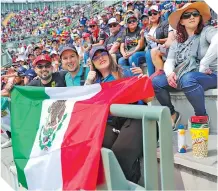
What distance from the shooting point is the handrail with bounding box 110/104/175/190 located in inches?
66.3

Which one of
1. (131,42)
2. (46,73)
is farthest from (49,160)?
(131,42)

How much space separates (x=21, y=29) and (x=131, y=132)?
29318mm

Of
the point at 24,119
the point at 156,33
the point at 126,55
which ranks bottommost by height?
the point at 24,119

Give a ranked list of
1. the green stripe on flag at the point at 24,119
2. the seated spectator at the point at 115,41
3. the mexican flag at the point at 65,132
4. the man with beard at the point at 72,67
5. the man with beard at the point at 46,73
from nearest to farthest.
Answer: the mexican flag at the point at 65,132, the green stripe on flag at the point at 24,119, the man with beard at the point at 72,67, the man with beard at the point at 46,73, the seated spectator at the point at 115,41

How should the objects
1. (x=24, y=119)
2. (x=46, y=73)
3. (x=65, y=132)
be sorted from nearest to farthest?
(x=65, y=132), (x=24, y=119), (x=46, y=73)

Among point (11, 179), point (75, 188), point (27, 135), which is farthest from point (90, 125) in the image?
point (11, 179)

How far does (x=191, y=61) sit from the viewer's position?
128 inches

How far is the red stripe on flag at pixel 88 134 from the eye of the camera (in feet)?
6.96

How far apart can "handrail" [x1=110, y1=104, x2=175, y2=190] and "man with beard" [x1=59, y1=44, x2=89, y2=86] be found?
2167 millimetres

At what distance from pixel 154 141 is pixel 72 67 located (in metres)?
2.46

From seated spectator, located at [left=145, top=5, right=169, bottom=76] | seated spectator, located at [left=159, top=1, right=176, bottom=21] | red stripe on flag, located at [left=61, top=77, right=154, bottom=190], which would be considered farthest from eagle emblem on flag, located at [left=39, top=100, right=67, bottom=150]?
seated spectator, located at [left=159, top=1, right=176, bottom=21]

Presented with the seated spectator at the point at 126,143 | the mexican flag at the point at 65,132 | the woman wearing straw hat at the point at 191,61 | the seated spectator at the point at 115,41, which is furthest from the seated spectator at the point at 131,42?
A: the seated spectator at the point at 126,143

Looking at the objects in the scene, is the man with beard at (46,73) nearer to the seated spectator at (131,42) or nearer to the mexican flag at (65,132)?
the mexican flag at (65,132)

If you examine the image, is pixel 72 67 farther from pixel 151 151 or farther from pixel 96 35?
pixel 96 35
